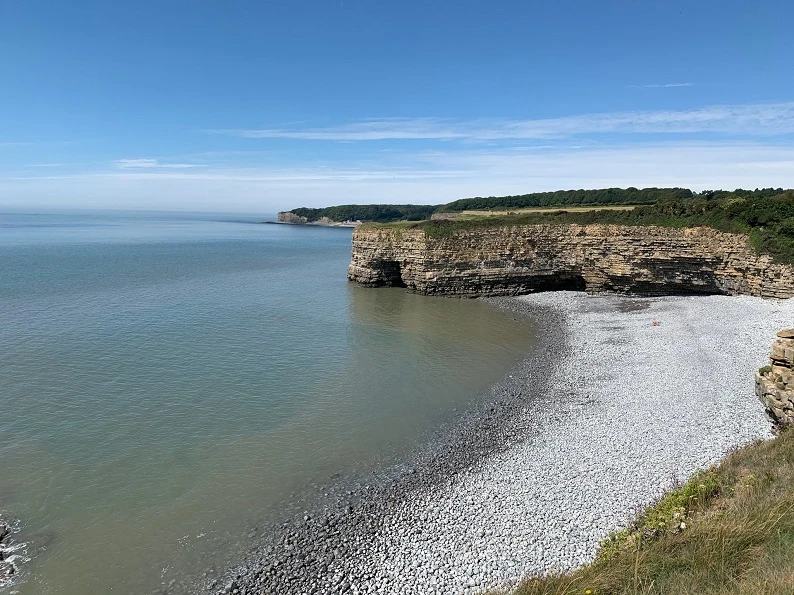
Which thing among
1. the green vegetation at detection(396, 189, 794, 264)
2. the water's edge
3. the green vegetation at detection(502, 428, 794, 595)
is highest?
the green vegetation at detection(396, 189, 794, 264)

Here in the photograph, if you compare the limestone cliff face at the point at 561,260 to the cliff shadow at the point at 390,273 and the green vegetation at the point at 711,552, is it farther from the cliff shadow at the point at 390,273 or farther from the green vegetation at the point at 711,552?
the green vegetation at the point at 711,552

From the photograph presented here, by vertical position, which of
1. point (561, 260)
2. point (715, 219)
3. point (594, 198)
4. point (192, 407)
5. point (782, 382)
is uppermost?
point (594, 198)

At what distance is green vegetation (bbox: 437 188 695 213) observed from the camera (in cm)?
6234

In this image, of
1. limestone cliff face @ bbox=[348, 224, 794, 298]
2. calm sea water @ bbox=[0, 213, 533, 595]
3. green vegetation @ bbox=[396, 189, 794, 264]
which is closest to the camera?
calm sea water @ bbox=[0, 213, 533, 595]

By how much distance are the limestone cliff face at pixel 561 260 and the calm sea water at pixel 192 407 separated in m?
4.57

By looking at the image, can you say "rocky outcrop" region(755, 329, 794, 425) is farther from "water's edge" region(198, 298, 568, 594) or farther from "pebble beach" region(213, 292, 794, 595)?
"water's edge" region(198, 298, 568, 594)

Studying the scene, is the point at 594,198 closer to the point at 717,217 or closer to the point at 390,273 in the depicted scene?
the point at 717,217

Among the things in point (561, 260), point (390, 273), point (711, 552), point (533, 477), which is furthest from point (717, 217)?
point (711, 552)

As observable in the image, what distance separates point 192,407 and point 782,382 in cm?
2048

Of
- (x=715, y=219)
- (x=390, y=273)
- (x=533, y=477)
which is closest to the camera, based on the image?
(x=533, y=477)

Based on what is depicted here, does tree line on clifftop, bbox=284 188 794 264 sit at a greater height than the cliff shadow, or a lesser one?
greater

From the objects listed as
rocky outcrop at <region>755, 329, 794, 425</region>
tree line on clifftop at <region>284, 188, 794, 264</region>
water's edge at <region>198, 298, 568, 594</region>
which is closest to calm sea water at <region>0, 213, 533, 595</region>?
water's edge at <region>198, 298, 568, 594</region>

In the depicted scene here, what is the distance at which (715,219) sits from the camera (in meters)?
38.4

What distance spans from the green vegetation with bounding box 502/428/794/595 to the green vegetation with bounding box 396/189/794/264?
33668 millimetres
